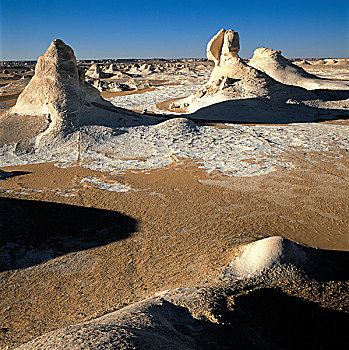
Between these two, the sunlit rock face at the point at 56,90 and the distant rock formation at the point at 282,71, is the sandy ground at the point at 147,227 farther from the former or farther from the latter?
the distant rock formation at the point at 282,71

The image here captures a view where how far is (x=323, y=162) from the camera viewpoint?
8.12 meters

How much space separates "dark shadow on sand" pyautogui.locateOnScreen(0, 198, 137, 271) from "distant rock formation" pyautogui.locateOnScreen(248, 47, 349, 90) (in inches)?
752

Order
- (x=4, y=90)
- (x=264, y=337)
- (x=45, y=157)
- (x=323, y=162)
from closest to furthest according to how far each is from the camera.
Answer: (x=264, y=337) → (x=323, y=162) → (x=45, y=157) → (x=4, y=90)

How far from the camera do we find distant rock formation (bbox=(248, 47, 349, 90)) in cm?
2095

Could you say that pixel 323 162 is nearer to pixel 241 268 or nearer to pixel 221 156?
pixel 221 156

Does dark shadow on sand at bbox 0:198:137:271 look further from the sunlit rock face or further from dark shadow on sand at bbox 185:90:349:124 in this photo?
dark shadow on sand at bbox 185:90:349:124

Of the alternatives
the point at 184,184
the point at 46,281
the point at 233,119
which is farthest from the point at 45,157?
the point at 233,119

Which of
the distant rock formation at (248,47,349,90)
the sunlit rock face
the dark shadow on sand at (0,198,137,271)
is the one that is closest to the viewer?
the dark shadow on sand at (0,198,137,271)

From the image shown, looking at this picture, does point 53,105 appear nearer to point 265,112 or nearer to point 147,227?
point 147,227

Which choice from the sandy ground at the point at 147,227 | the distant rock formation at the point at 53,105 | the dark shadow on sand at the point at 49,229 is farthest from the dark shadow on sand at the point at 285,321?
the distant rock formation at the point at 53,105

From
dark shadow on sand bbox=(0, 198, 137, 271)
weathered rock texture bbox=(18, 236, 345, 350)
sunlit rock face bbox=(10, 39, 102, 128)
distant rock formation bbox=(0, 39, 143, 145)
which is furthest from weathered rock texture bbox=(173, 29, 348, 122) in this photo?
weathered rock texture bbox=(18, 236, 345, 350)

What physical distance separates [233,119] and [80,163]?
8.23 metres

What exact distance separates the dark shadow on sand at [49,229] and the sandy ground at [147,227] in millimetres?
29

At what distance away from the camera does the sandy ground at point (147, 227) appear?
360cm
